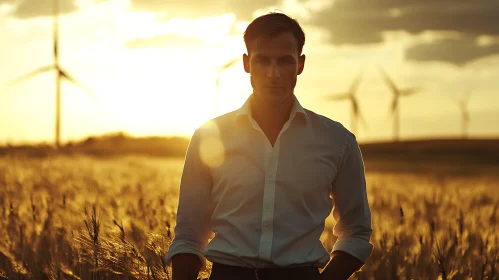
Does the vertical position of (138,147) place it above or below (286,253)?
below

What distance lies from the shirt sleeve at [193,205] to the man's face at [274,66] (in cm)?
48

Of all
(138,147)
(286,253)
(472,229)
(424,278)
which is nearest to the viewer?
(286,253)

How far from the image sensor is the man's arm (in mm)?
3980

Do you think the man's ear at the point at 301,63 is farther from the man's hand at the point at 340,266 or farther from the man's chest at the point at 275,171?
the man's hand at the point at 340,266

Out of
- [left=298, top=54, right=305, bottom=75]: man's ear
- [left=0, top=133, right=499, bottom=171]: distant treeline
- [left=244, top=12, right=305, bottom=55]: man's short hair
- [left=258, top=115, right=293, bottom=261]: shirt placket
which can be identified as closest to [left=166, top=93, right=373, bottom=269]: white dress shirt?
[left=258, top=115, right=293, bottom=261]: shirt placket

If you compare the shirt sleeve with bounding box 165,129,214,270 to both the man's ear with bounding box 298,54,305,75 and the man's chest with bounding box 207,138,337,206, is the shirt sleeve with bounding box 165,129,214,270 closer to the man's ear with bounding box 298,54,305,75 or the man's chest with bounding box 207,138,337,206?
the man's chest with bounding box 207,138,337,206

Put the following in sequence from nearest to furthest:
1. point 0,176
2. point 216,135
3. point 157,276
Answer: point 216,135 → point 157,276 → point 0,176

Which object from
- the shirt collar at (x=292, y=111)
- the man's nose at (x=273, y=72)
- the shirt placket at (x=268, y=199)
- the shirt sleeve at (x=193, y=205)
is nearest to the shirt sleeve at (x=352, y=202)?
the shirt collar at (x=292, y=111)

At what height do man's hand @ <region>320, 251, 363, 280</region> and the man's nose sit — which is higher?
the man's nose

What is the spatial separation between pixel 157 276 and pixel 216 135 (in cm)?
102

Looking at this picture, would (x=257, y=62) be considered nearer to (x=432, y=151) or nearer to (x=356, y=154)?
(x=356, y=154)

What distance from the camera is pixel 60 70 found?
2812cm

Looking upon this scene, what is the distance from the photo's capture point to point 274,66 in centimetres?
376

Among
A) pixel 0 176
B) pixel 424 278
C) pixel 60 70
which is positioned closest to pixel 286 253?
pixel 424 278
